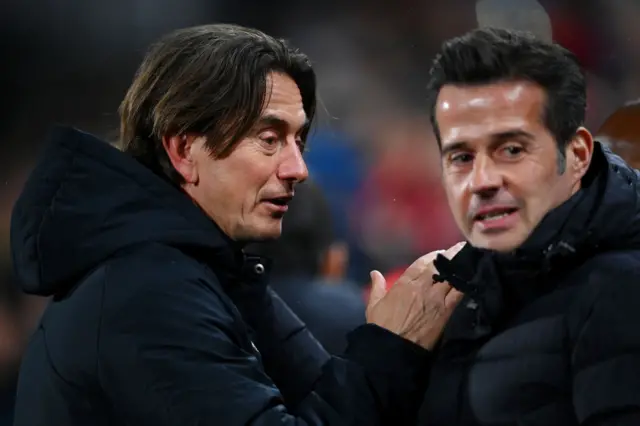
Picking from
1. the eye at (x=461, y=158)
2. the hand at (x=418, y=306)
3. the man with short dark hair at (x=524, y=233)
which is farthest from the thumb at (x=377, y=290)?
the eye at (x=461, y=158)

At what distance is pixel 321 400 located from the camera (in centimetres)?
93

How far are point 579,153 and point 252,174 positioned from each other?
422 mm

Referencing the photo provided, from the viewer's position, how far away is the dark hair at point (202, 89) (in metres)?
1.06

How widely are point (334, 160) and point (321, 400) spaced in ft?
3.13

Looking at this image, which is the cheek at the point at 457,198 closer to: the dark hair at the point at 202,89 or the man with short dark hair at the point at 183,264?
the man with short dark hair at the point at 183,264

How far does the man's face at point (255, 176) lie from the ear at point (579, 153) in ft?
1.24

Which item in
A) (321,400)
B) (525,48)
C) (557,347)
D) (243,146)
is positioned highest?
(525,48)

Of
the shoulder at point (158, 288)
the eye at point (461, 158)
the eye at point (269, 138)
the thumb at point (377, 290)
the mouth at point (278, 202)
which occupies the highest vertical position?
the eye at point (461, 158)

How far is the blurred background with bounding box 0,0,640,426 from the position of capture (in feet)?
5.87

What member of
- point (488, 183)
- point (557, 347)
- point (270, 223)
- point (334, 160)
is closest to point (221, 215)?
point (270, 223)

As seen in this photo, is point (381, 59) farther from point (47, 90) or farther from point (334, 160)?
point (47, 90)

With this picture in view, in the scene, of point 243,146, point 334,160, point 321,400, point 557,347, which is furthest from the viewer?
point 334,160

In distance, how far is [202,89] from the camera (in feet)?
3.48

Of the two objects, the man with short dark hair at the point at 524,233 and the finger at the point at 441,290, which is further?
the finger at the point at 441,290
